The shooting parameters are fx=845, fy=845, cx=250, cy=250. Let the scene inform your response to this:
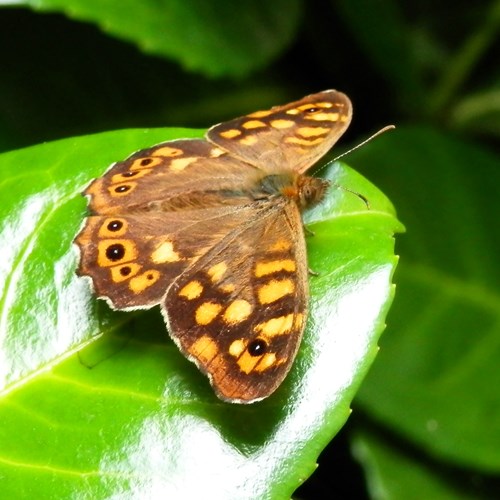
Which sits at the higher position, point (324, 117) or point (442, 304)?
point (324, 117)

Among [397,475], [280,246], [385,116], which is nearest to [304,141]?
[280,246]

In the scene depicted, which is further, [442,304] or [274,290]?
[442,304]

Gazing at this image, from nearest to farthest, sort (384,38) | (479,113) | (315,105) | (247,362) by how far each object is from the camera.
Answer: (247,362)
(315,105)
(384,38)
(479,113)

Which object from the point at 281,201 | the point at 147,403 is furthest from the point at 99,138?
the point at 147,403

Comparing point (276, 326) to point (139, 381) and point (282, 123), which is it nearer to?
point (139, 381)

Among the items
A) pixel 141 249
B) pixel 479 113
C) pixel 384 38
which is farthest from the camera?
pixel 479 113

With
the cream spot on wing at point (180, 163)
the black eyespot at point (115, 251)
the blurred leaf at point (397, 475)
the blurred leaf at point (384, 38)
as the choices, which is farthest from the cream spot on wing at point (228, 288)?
the blurred leaf at point (384, 38)

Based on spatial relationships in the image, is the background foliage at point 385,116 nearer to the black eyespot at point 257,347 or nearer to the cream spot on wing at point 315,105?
the cream spot on wing at point 315,105

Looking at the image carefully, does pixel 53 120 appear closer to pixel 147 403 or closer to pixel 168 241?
pixel 168 241
